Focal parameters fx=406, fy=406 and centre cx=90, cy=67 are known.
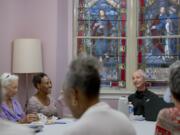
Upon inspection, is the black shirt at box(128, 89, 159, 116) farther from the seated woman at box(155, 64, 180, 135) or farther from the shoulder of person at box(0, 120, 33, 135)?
the shoulder of person at box(0, 120, 33, 135)

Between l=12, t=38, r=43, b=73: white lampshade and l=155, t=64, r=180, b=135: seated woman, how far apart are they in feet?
11.1

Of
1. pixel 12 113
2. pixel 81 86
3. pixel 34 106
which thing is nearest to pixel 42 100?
pixel 34 106

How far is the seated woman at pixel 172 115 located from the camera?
201cm

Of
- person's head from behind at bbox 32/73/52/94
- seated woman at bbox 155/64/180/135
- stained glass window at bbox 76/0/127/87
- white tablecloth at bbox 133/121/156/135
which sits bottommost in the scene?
white tablecloth at bbox 133/121/156/135

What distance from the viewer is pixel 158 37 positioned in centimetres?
559

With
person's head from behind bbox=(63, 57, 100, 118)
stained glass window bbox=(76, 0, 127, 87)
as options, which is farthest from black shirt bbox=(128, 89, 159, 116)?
person's head from behind bbox=(63, 57, 100, 118)

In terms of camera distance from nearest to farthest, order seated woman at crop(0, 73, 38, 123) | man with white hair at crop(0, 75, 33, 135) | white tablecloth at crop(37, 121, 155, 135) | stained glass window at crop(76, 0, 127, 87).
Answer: man with white hair at crop(0, 75, 33, 135), white tablecloth at crop(37, 121, 155, 135), seated woman at crop(0, 73, 38, 123), stained glass window at crop(76, 0, 127, 87)

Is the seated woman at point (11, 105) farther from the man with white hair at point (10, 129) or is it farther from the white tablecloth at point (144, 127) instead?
the man with white hair at point (10, 129)

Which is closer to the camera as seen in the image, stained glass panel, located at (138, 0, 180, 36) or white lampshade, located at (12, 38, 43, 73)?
white lampshade, located at (12, 38, 43, 73)

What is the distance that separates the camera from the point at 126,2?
5723mm

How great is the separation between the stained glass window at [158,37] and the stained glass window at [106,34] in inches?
10.0

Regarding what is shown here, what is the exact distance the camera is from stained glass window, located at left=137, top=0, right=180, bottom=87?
554 cm

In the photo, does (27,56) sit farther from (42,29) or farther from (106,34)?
(106,34)

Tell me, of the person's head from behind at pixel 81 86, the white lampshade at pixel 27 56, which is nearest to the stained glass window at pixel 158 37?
the white lampshade at pixel 27 56
